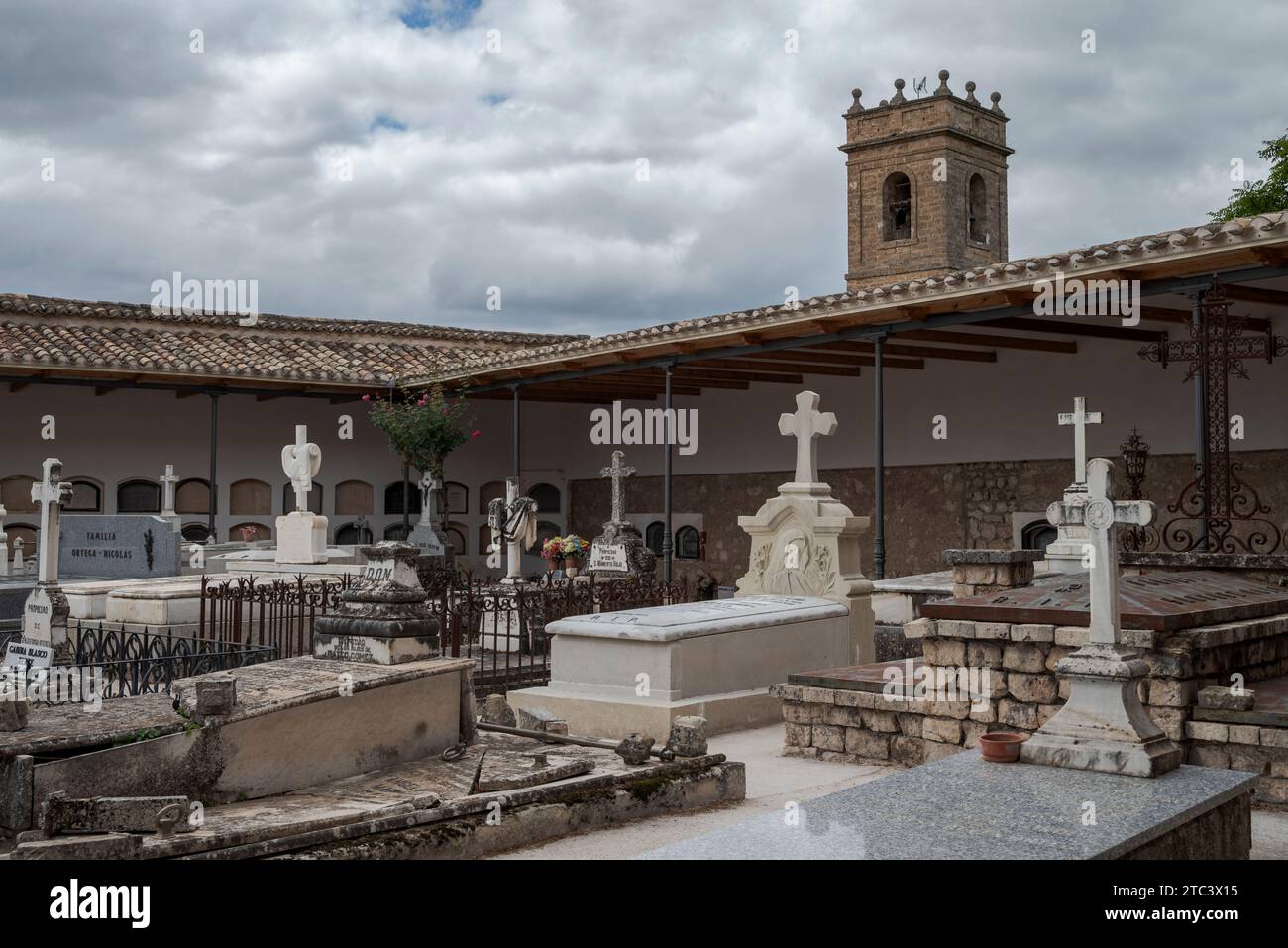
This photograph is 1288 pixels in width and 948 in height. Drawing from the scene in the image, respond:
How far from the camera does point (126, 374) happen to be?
1805 cm

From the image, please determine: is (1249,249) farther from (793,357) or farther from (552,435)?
(552,435)

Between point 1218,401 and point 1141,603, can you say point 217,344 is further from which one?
point 1141,603

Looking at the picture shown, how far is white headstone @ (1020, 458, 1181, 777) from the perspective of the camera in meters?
4.66

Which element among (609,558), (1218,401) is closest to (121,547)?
(609,558)

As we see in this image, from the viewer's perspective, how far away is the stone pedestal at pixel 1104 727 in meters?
4.63

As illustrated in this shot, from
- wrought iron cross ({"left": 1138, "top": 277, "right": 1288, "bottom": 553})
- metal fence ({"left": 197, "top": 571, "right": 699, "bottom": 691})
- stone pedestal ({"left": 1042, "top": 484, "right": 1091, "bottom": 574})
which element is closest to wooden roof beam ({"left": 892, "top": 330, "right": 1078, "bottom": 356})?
wrought iron cross ({"left": 1138, "top": 277, "right": 1288, "bottom": 553})

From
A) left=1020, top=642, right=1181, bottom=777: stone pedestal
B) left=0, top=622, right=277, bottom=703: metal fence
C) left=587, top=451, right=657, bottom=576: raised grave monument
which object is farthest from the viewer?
left=587, top=451, right=657, bottom=576: raised grave monument

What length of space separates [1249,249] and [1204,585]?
381 centimetres

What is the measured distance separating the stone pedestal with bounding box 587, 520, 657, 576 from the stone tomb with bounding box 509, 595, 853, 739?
208 inches

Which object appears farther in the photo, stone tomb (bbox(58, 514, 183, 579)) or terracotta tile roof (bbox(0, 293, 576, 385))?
terracotta tile roof (bbox(0, 293, 576, 385))

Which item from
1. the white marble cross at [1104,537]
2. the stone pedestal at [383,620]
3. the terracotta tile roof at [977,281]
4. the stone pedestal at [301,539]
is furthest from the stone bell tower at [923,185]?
the white marble cross at [1104,537]

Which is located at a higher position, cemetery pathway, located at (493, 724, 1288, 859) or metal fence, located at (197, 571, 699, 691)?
metal fence, located at (197, 571, 699, 691)

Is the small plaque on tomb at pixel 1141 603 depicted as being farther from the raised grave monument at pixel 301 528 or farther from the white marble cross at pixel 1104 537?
the raised grave monument at pixel 301 528

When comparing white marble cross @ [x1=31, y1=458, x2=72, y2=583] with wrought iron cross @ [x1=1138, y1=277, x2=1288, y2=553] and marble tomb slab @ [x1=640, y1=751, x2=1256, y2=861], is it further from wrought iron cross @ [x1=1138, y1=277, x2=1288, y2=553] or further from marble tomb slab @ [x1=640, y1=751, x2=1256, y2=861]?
wrought iron cross @ [x1=1138, y1=277, x2=1288, y2=553]
